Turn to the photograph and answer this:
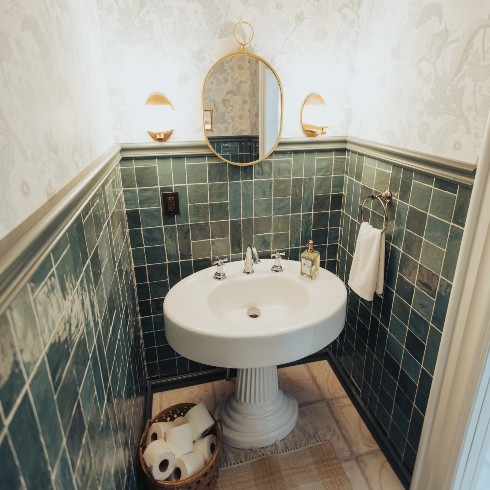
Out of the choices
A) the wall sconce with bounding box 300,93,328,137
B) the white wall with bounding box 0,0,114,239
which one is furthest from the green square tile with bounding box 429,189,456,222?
the white wall with bounding box 0,0,114,239

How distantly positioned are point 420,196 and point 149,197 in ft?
3.60

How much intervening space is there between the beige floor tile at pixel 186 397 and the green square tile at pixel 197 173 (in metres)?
1.14

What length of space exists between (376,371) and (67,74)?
1.65 metres

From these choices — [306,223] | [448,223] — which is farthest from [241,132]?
[448,223]

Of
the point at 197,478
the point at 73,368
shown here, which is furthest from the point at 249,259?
the point at 73,368

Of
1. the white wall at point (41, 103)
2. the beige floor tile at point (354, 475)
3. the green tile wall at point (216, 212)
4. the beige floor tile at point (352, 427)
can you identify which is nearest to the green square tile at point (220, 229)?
the green tile wall at point (216, 212)

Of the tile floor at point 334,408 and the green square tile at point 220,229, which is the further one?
the green square tile at point 220,229

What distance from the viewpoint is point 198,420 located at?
153 centimetres

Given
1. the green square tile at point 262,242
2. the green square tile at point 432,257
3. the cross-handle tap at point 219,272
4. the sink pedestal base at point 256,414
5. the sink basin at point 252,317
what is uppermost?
the green square tile at point 432,257

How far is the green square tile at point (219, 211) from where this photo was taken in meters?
1.70

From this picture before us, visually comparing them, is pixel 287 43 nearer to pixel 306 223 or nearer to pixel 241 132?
pixel 241 132

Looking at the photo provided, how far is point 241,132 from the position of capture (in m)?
1.59

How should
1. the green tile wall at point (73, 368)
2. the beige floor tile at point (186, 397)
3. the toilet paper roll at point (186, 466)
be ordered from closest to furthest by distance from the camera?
1. the green tile wall at point (73, 368)
2. the toilet paper roll at point (186, 466)
3. the beige floor tile at point (186, 397)

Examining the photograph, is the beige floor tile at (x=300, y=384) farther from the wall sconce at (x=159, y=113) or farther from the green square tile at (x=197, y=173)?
the wall sconce at (x=159, y=113)
